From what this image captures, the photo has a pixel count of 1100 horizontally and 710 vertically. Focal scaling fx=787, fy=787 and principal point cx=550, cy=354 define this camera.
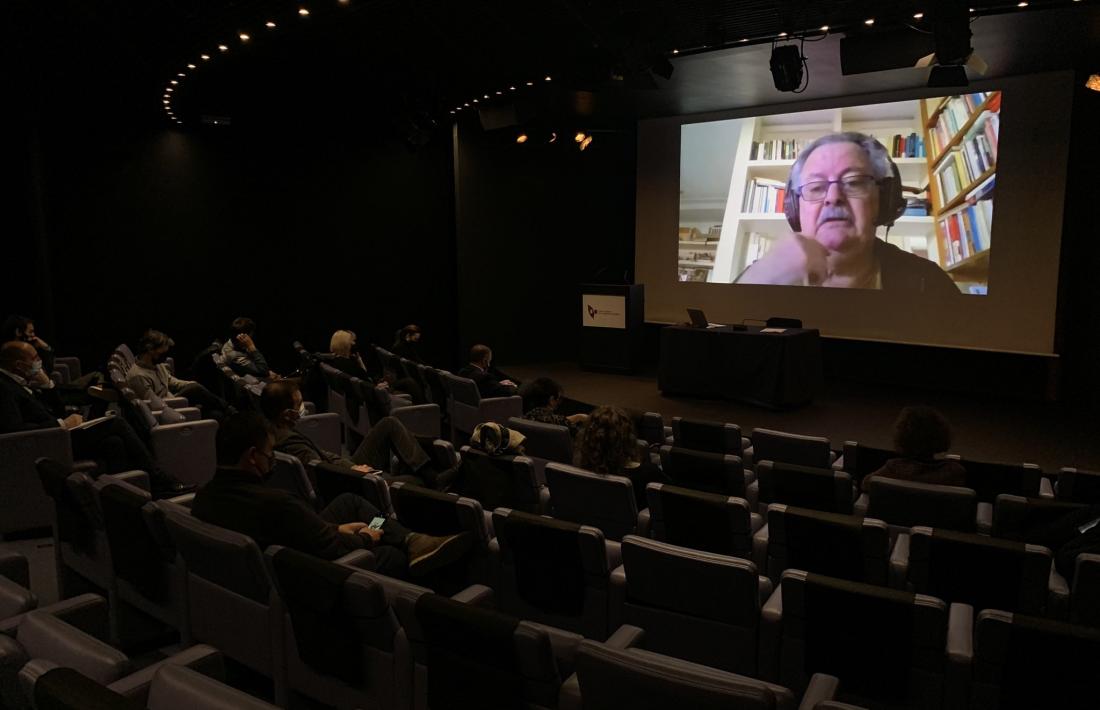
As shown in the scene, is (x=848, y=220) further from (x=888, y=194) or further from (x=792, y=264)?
(x=792, y=264)

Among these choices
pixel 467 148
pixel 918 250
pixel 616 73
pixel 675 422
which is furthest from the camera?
pixel 467 148

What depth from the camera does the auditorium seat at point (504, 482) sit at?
4.11 m

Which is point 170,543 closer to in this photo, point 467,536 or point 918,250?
point 467,536

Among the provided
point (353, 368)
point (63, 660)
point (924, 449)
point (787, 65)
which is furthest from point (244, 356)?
point (924, 449)

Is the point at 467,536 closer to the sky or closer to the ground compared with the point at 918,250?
closer to the ground

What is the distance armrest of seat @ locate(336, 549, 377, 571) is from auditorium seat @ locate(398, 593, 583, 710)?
603 millimetres

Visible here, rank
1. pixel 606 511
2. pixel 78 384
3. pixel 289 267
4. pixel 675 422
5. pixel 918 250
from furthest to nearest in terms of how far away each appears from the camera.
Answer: pixel 289 267, pixel 918 250, pixel 78 384, pixel 675 422, pixel 606 511

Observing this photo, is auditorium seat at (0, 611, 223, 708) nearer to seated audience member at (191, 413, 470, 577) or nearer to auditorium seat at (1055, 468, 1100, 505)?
seated audience member at (191, 413, 470, 577)

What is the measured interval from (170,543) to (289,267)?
833 centimetres

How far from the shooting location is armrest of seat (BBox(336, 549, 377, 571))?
9.70 feet

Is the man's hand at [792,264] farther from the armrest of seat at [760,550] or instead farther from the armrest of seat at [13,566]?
the armrest of seat at [13,566]

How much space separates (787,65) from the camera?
7.11 m

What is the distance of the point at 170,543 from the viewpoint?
3.14 meters

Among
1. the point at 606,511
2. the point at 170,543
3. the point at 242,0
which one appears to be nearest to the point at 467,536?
the point at 606,511
